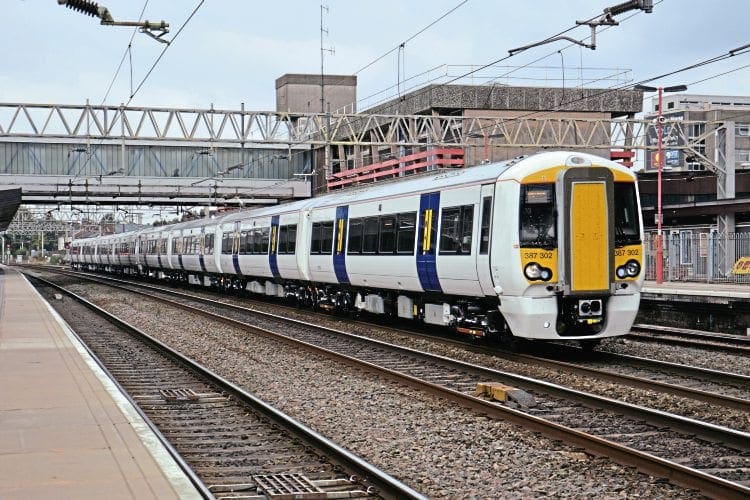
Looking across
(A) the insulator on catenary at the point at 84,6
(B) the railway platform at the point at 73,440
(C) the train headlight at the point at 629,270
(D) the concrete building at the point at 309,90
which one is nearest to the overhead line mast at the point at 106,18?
(A) the insulator on catenary at the point at 84,6

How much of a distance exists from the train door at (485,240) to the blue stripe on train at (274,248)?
1513 centimetres

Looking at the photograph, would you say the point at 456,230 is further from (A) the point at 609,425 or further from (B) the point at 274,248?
(B) the point at 274,248

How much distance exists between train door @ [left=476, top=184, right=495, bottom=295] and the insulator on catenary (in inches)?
278

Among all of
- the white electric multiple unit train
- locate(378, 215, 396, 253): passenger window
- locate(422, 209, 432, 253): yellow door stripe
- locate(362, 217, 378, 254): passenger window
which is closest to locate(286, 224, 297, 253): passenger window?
the white electric multiple unit train

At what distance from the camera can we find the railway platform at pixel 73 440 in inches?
281

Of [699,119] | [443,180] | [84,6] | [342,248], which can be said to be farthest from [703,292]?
[699,119]

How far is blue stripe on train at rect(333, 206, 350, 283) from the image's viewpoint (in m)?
24.3

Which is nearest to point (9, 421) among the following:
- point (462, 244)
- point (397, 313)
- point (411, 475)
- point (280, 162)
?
point (411, 475)

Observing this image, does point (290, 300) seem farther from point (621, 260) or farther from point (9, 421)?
point (9, 421)

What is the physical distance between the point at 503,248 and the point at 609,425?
558 centimetres

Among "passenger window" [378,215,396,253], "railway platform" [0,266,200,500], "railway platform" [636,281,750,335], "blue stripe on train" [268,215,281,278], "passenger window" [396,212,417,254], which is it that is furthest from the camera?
"blue stripe on train" [268,215,281,278]

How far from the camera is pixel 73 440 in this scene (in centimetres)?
898

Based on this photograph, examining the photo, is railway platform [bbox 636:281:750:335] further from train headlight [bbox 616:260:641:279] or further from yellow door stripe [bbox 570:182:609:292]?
yellow door stripe [bbox 570:182:609:292]

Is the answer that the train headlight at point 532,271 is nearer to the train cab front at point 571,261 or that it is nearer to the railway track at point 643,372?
the train cab front at point 571,261
